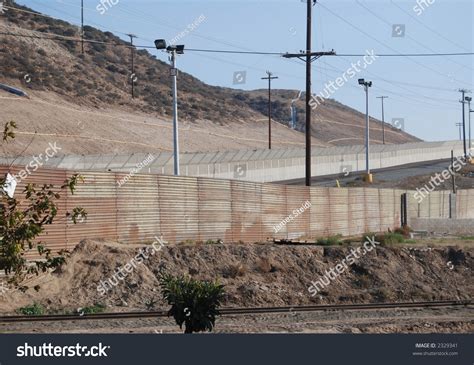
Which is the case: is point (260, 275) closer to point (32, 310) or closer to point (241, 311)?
point (241, 311)

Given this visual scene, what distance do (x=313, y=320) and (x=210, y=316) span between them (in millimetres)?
7274

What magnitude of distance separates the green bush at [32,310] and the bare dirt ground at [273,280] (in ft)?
0.81

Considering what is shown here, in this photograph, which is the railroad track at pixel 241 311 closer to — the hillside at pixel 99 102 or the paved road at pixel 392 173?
the hillside at pixel 99 102

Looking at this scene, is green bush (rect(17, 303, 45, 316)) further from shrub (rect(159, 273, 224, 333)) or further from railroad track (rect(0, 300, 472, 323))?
shrub (rect(159, 273, 224, 333))

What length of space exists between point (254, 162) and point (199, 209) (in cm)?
4034

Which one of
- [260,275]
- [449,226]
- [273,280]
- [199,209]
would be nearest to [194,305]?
[273,280]

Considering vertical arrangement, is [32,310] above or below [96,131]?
below

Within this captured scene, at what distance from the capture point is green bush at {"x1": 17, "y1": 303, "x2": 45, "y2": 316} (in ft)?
80.2

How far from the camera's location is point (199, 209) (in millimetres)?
37281

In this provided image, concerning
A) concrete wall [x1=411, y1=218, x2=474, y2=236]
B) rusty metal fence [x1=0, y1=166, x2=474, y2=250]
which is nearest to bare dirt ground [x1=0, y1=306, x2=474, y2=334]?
rusty metal fence [x1=0, y1=166, x2=474, y2=250]

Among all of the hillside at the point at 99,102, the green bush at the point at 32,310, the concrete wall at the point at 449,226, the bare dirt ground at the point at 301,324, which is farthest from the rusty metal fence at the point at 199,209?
the hillside at the point at 99,102

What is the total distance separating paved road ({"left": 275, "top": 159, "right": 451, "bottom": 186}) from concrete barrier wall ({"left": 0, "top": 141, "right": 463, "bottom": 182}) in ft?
4.12

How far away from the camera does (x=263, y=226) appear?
139 feet

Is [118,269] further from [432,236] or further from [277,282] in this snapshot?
[432,236]
